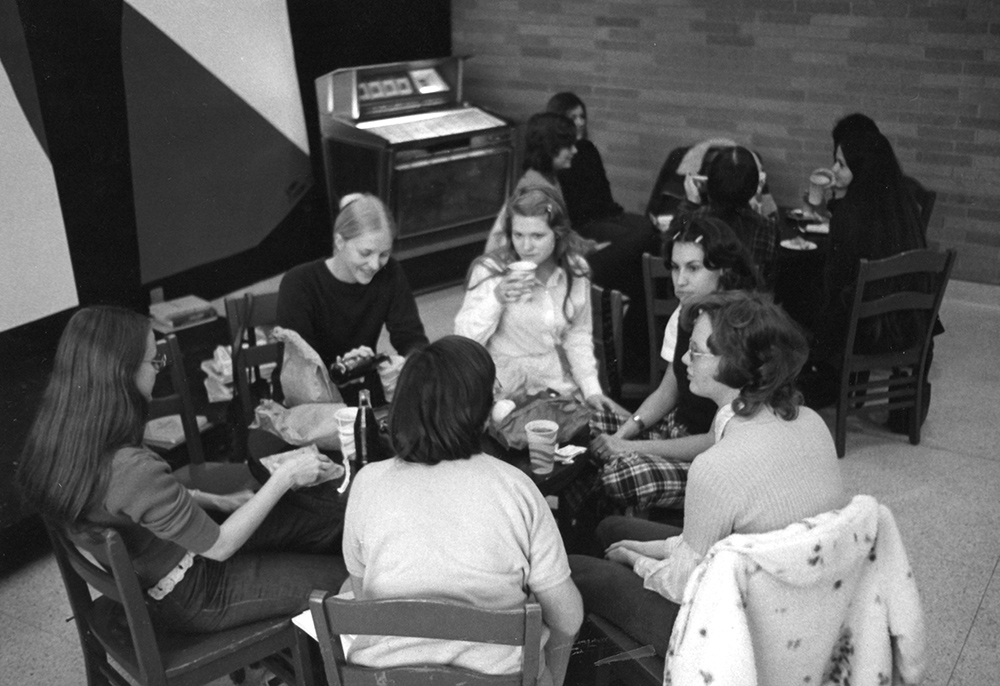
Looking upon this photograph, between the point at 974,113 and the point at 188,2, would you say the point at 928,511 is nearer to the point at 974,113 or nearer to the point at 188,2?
the point at 974,113

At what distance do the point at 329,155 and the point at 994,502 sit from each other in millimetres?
4220

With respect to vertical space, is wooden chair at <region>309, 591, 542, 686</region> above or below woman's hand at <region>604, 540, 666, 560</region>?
above

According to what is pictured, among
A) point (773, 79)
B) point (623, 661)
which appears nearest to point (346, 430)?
point (623, 661)

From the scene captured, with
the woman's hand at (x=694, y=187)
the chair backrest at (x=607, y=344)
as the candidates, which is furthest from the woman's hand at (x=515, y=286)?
the woman's hand at (x=694, y=187)

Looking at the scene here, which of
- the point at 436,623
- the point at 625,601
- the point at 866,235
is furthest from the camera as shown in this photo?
the point at 866,235

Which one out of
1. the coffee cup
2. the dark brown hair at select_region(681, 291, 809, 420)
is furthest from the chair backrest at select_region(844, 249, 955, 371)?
the dark brown hair at select_region(681, 291, 809, 420)

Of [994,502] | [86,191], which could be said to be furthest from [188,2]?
[994,502]

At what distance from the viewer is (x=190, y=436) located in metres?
3.04

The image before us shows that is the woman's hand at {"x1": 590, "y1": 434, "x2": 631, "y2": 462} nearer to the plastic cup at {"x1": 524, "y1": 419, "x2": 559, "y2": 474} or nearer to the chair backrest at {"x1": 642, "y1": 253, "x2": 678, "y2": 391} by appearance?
the plastic cup at {"x1": 524, "y1": 419, "x2": 559, "y2": 474}

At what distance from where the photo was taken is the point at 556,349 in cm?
336

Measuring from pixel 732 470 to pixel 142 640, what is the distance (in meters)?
1.34

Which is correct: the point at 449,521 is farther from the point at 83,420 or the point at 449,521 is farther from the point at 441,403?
the point at 83,420

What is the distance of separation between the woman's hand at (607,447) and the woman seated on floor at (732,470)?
28cm

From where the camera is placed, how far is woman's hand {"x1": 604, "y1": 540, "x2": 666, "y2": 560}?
235 cm
